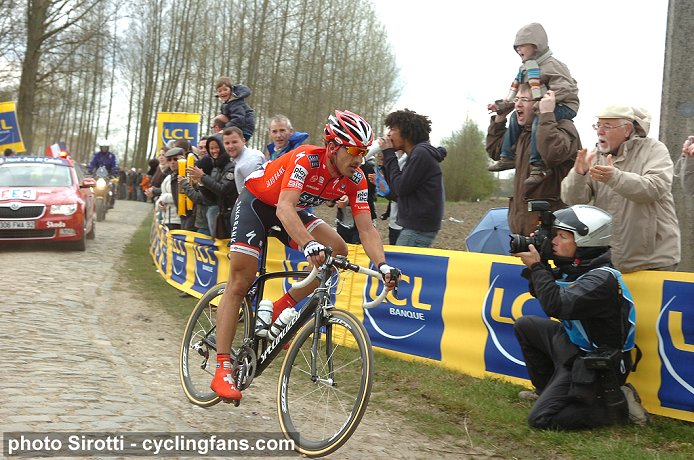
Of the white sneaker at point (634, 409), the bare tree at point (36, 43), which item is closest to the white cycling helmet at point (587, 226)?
the white sneaker at point (634, 409)

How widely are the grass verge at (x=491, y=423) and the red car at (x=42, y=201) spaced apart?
9382 mm

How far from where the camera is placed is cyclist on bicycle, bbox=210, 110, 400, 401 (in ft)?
17.0

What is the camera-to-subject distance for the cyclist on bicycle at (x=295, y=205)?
17.0ft

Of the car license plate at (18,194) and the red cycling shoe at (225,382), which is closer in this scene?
the red cycling shoe at (225,382)

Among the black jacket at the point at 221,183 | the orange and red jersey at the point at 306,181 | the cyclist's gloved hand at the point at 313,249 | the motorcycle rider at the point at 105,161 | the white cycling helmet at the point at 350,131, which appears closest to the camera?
the cyclist's gloved hand at the point at 313,249

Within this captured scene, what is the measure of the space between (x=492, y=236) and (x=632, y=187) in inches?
131

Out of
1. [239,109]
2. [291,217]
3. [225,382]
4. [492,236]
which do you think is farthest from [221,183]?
[291,217]

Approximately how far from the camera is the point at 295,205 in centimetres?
524

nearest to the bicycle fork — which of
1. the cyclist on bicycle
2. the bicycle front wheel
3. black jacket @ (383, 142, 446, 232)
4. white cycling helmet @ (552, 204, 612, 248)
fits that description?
the bicycle front wheel

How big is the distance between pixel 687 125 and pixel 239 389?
449 cm

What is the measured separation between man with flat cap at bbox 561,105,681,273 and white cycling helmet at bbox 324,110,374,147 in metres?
1.81

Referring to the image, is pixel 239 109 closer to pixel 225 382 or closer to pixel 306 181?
pixel 306 181

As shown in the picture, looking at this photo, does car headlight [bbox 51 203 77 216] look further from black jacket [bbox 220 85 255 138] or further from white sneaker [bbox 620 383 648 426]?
white sneaker [bbox 620 383 648 426]

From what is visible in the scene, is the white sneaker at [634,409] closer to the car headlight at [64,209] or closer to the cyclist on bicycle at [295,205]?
the cyclist on bicycle at [295,205]
